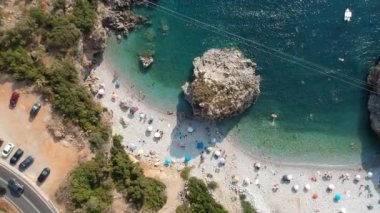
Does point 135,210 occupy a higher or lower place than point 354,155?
lower

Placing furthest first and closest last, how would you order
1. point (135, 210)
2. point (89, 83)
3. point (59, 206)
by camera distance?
point (89, 83), point (135, 210), point (59, 206)

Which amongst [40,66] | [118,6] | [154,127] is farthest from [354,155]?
[40,66]

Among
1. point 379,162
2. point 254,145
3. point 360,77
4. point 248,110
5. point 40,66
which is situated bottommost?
point 40,66

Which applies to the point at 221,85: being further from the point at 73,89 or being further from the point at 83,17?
the point at 83,17

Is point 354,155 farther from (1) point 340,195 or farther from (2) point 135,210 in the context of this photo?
(2) point 135,210

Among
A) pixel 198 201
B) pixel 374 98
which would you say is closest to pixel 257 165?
pixel 198 201

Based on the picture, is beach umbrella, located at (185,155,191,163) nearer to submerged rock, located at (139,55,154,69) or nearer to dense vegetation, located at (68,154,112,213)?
dense vegetation, located at (68,154,112,213)

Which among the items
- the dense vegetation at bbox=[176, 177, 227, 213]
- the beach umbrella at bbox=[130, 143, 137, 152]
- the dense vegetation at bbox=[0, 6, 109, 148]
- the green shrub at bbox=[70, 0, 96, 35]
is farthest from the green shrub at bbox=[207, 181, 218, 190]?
the green shrub at bbox=[70, 0, 96, 35]

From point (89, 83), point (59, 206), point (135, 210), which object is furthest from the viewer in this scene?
point (89, 83)
